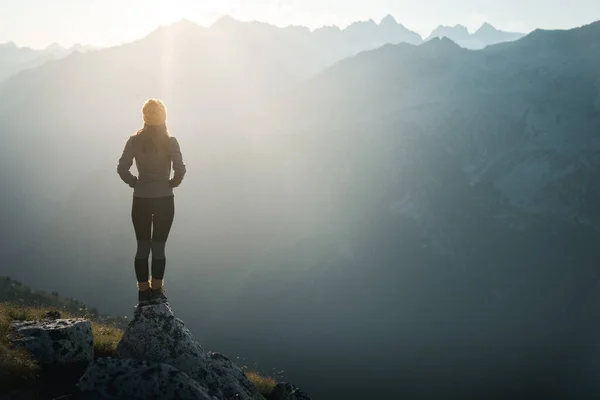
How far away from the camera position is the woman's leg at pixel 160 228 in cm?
891

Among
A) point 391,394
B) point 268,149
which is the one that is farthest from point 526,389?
point 268,149

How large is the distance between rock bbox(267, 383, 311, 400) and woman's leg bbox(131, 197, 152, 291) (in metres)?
Answer: 4.46

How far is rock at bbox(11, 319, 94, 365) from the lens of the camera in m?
8.26

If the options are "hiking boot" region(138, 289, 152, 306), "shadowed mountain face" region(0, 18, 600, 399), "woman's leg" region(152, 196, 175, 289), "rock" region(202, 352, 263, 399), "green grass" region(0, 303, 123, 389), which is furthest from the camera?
"shadowed mountain face" region(0, 18, 600, 399)

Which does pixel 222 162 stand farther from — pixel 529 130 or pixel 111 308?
pixel 529 130

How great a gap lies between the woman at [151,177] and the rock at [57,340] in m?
1.57

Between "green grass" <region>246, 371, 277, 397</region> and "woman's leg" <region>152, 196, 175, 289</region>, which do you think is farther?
"green grass" <region>246, 371, 277, 397</region>

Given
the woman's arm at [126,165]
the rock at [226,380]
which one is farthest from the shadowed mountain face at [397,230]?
the woman's arm at [126,165]

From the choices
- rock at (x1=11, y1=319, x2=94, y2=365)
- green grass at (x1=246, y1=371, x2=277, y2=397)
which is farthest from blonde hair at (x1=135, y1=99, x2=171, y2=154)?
green grass at (x1=246, y1=371, x2=277, y2=397)

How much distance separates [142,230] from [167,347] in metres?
2.39

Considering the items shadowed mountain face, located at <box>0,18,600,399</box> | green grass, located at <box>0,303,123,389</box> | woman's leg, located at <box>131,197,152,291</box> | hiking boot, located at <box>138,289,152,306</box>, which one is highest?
shadowed mountain face, located at <box>0,18,600,399</box>

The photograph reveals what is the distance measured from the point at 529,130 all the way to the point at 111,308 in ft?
370

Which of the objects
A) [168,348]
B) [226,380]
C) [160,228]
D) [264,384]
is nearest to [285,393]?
[264,384]

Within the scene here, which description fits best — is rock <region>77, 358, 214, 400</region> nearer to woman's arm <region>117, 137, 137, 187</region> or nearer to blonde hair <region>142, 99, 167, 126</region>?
woman's arm <region>117, 137, 137, 187</region>
